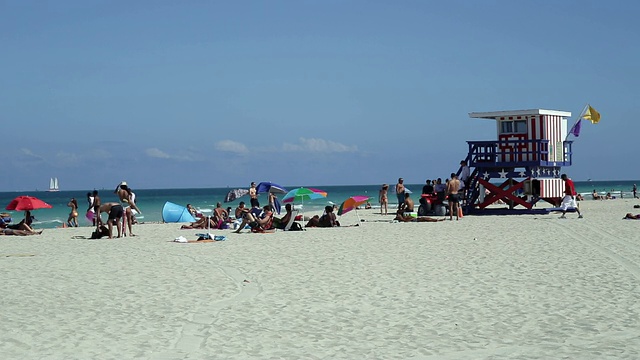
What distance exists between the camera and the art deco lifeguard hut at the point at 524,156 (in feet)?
80.4

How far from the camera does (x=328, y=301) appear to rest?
8.10 m

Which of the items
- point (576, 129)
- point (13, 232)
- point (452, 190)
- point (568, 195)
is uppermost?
point (576, 129)

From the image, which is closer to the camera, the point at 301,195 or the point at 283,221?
the point at 283,221

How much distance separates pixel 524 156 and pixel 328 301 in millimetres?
17913

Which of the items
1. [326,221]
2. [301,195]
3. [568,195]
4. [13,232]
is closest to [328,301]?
[326,221]

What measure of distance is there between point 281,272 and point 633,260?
16.9 feet

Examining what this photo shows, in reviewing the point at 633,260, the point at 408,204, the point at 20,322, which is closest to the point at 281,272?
the point at 20,322

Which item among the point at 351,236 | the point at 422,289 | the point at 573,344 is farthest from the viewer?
the point at 351,236

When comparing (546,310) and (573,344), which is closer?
(573,344)

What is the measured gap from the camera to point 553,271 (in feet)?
33.3

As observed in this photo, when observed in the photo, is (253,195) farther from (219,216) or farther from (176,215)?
(176,215)

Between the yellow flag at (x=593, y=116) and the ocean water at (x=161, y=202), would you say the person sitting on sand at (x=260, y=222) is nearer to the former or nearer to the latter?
the ocean water at (x=161, y=202)

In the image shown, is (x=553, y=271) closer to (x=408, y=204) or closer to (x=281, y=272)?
(x=281, y=272)

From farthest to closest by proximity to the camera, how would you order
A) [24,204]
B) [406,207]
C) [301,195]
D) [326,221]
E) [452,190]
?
[406,207] → [301,195] → [452,190] → [326,221] → [24,204]
